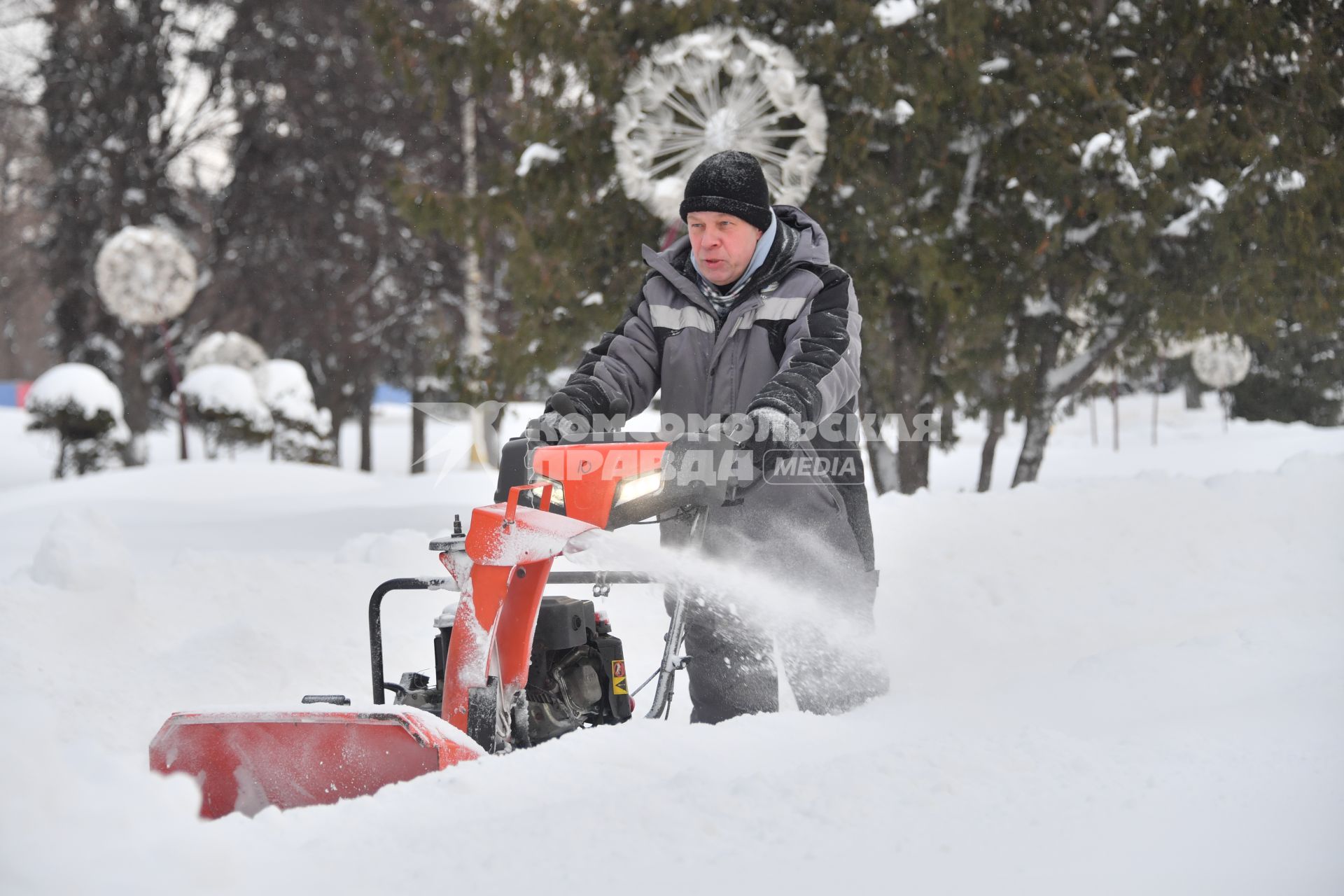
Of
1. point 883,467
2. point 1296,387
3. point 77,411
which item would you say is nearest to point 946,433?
point 883,467

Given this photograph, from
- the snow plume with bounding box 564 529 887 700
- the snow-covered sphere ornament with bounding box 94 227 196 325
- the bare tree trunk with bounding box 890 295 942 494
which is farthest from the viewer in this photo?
the snow-covered sphere ornament with bounding box 94 227 196 325

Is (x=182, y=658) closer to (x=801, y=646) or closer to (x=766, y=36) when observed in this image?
(x=801, y=646)

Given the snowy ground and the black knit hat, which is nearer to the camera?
the snowy ground

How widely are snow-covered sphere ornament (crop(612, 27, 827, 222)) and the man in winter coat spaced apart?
6325 millimetres

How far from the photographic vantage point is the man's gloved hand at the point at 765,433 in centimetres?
317

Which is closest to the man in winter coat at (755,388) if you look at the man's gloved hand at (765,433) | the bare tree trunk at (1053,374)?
the man's gloved hand at (765,433)

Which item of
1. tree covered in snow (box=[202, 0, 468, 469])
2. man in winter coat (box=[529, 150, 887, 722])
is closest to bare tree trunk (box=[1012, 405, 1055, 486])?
man in winter coat (box=[529, 150, 887, 722])

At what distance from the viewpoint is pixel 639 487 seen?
2.95 metres

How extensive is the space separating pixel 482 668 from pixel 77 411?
737 inches

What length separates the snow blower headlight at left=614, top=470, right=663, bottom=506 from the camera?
2936 mm

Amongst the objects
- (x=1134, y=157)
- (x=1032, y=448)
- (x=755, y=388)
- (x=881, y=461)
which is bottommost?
(x=881, y=461)

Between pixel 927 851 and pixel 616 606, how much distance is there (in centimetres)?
430

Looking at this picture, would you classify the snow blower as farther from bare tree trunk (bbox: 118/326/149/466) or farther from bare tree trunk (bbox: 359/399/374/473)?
Answer: bare tree trunk (bbox: 359/399/374/473)

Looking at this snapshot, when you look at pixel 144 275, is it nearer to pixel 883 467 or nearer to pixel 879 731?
pixel 883 467
